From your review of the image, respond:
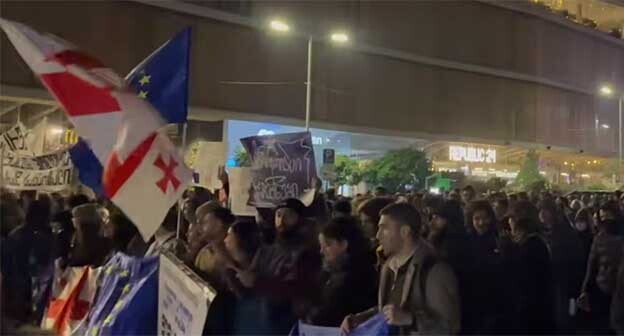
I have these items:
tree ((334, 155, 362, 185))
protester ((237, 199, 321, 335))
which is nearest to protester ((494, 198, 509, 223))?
protester ((237, 199, 321, 335))

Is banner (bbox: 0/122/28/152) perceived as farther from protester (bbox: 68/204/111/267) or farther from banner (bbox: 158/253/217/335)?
banner (bbox: 158/253/217/335)

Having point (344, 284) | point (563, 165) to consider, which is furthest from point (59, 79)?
point (563, 165)

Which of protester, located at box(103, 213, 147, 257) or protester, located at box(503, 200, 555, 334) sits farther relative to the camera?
protester, located at box(103, 213, 147, 257)

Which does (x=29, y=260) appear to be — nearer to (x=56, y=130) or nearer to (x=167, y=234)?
(x=167, y=234)

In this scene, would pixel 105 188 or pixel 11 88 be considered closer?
pixel 105 188

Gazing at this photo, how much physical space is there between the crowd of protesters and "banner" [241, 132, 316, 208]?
327 millimetres

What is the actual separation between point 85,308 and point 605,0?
23.2m

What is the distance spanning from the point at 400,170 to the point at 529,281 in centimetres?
1385

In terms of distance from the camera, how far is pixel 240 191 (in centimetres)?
777

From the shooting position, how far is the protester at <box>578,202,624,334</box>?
5504mm

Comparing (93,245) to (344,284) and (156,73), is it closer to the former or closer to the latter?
(156,73)

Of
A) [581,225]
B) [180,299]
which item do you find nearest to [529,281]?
[581,225]

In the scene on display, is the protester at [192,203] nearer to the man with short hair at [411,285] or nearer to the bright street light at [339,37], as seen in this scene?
the man with short hair at [411,285]

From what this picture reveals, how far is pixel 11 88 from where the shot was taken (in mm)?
13234
